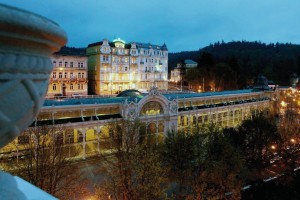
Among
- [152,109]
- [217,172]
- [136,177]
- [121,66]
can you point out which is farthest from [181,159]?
[121,66]

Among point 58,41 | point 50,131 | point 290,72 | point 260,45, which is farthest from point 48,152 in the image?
point 260,45

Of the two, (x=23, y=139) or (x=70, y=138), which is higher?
(x=23, y=139)

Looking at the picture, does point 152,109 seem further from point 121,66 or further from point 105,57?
point 121,66

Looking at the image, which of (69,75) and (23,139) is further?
(69,75)

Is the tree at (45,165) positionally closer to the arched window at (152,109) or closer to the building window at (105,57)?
the arched window at (152,109)

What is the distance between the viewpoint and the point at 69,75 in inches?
2172

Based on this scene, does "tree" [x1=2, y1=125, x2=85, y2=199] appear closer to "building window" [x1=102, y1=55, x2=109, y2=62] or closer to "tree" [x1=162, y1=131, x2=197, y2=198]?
"tree" [x1=162, y1=131, x2=197, y2=198]

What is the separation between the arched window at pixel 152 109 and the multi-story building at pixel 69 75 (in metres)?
26.9

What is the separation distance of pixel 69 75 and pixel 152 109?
2952cm

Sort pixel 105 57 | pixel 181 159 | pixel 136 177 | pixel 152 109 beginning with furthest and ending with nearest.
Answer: pixel 105 57 → pixel 152 109 → pixel 181 159 → pixel 136 177

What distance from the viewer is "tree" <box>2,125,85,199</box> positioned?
1656 cm

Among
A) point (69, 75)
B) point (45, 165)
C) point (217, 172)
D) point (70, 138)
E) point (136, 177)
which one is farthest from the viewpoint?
point (69, 75)

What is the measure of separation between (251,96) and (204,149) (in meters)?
29.7

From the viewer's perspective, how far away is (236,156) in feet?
66.7
